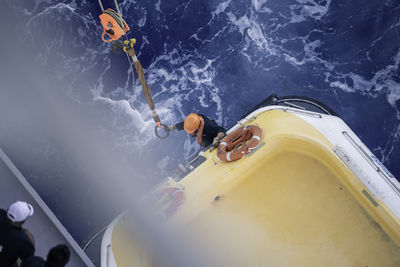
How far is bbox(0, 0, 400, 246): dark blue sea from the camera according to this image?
6.17 meters

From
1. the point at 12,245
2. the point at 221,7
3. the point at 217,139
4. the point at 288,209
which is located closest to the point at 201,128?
the point at 217,139

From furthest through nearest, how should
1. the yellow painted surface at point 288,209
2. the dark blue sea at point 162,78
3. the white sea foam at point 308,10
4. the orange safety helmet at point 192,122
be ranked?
the white sea foam at point 308,10, the dark blue sea at point 162,78, the orange safety helmet at point 192,122, the yellow painted surface at point 288,209

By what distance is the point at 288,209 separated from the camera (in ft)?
12.7

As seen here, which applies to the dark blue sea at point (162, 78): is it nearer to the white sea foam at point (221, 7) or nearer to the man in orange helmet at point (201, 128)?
the white sea foam at point (221, 7)

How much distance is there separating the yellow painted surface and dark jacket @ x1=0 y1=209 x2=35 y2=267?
1.55 metres

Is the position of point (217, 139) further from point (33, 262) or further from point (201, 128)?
point (33, 262)

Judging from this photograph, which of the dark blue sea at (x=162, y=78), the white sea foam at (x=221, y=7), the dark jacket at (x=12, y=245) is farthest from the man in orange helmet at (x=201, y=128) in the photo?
the white sea foam at (x=221, y=7)

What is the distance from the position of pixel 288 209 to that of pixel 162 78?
4377 millimetres

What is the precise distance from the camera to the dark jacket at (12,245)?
2.45 meters

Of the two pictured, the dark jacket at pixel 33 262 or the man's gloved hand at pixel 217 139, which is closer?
the dark jacket at pixel 33 262

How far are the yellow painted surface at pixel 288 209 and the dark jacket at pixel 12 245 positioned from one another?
1554 mm

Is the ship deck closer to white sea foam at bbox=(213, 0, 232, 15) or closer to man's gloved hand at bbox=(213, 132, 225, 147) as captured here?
man's gloved hand at bbox=(213, 132, 225, 147)

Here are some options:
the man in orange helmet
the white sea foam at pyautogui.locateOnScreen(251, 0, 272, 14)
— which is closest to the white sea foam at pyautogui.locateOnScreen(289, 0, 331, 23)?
the white sea foam at pyautogui.locateOnScreen(251, 0, 272, 14)

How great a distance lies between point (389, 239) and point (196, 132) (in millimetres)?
3185
